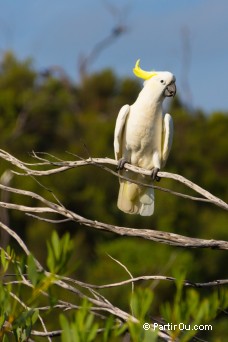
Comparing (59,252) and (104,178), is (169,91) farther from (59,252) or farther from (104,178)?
(104,178)

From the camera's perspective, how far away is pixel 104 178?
2088cm

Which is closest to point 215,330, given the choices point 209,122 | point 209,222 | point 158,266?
point 158,266

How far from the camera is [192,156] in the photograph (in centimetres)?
2370

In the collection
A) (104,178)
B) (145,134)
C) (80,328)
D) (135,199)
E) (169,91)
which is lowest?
(80,328)

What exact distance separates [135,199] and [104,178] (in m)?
16.3

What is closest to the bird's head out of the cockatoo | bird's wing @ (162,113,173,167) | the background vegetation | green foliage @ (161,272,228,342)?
the cockatoo

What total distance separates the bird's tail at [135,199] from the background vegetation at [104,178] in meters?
6.90

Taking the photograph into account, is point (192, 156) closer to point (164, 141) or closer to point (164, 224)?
point (164, 224)

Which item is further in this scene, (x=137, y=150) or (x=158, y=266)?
(x=158, y=266)

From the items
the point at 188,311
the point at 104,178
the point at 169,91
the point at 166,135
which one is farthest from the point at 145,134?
the point at 104,178

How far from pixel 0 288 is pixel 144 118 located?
2.34 metres

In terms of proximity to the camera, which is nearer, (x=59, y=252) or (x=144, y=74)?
(x=59, y=252)

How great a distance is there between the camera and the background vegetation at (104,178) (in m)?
15.8

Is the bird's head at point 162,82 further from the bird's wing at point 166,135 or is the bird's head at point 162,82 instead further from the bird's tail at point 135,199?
the bird's tail at point 135,199
